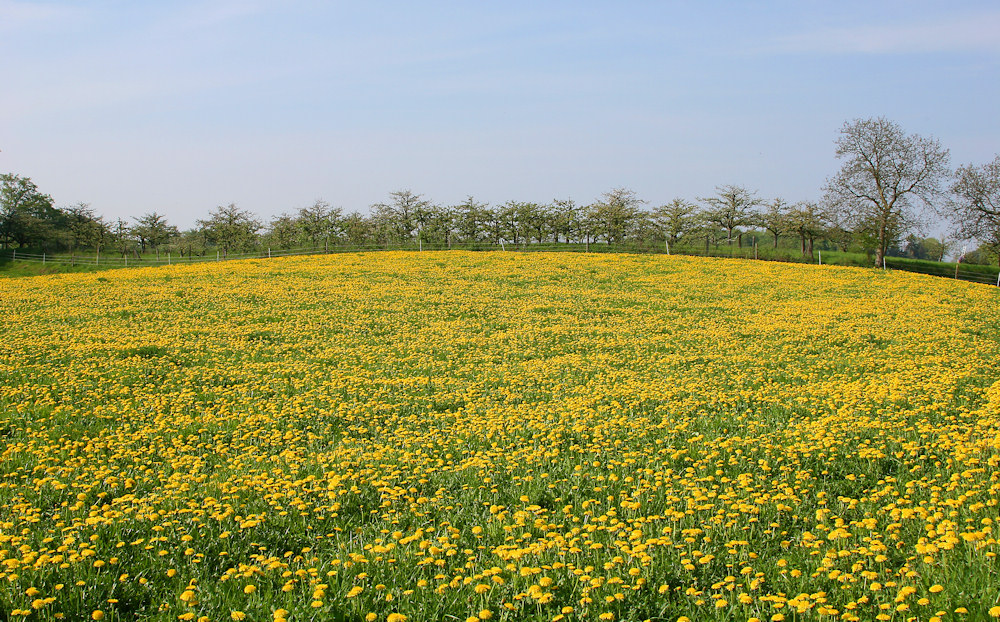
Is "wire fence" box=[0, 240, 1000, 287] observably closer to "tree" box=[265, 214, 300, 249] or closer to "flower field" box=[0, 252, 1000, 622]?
"tree" box=[265, 214, 300, 249]

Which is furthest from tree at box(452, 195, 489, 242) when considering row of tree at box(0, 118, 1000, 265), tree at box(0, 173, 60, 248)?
tree at box(0, 173, 60, 248)

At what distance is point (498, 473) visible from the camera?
656 cm

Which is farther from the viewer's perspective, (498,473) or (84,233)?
(84,233)

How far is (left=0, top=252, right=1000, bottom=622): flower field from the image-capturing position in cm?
407

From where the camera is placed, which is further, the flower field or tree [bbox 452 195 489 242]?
tree [bbox 452 195 489 242]

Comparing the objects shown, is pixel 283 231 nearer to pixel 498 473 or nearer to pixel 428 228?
pixel 428 228

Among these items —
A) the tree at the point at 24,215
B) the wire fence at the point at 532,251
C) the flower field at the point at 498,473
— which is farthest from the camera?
the tree at the point at 24,215

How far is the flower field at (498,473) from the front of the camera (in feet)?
13.4

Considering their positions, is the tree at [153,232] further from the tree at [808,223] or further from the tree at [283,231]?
the tree at [808,223]

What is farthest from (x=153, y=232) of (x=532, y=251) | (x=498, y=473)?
(x=498, y=473)

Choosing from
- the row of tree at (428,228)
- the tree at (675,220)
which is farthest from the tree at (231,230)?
the tree at (675,220)

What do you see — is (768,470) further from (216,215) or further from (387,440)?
(216,215)

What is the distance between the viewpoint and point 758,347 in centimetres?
1420

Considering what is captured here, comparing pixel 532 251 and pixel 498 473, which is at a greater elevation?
pixel 532 251
